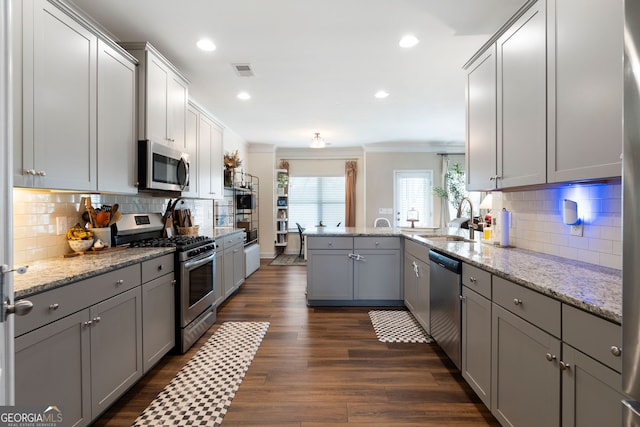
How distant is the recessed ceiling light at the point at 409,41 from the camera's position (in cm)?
272

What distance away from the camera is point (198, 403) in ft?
6.42

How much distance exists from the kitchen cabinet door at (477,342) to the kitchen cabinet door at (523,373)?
58 millimetres

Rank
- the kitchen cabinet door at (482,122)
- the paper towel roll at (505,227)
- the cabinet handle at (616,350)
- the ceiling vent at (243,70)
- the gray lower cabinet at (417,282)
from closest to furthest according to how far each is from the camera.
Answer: the cabinet handle at (616,350)
the kitchen cabinet door at (482,122)
the paper towel roll at (505,227)
the gray lower cabinet at (417,282)
the ceiling vent at (243,70)

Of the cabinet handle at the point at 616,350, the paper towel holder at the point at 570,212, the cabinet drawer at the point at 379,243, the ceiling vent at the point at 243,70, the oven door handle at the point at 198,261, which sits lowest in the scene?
the oven door handle at the point at 198,261

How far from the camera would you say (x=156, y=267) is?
2.29 metres

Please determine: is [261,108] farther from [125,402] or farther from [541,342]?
[541,342]

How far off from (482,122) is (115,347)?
2958 mm

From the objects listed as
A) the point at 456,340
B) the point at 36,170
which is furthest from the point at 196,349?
the point at 456,340

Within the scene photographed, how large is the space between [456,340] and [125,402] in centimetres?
223

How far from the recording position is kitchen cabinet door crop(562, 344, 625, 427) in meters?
0.97

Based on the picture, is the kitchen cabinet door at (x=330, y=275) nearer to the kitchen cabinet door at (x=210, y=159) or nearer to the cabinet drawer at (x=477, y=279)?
the kitchen cabinet door at (x=210, y=159)

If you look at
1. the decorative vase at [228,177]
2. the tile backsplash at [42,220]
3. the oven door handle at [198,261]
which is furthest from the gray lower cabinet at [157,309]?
the decorative vase at [228,177]

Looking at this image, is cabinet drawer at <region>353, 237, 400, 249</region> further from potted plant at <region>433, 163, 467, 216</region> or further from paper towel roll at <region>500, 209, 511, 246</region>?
potted plant at <region>433, 163, 467, 216</region>

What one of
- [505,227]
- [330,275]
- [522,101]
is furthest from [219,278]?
[522,101]
